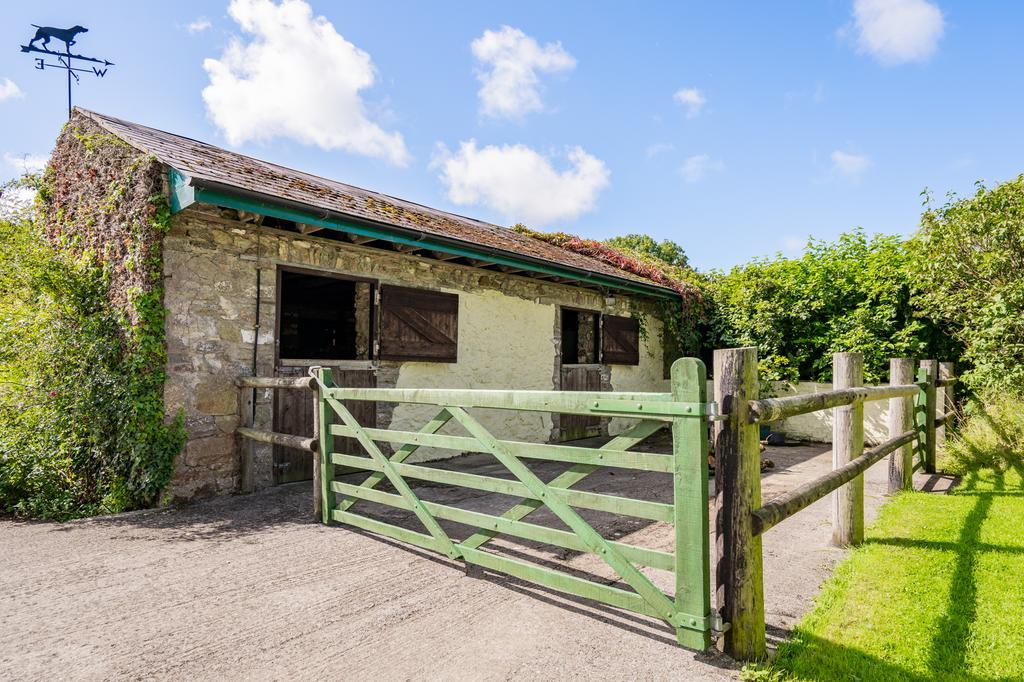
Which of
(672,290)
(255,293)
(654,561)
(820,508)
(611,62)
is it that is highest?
(611,62)

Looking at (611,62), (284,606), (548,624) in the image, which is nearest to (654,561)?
(548,624)

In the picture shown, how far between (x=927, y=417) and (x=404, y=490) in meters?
6.03

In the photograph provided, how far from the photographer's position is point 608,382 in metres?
9.83

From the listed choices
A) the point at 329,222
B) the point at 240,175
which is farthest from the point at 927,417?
the point at 240,175

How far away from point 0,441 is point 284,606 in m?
4.08

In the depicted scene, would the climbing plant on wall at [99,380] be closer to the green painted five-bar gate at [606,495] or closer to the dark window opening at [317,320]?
the green painted five-bar gate at [606,495]

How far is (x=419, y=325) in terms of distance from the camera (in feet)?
22.3

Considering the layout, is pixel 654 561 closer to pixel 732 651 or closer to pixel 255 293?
pixel 732 651

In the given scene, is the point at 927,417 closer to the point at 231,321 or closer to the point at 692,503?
the point at 692,503

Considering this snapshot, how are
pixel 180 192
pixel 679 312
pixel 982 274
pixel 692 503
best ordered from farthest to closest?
1. pixel 679 312
2. pixel 982 274
3. pixel 180 192
4. pixel 692 503

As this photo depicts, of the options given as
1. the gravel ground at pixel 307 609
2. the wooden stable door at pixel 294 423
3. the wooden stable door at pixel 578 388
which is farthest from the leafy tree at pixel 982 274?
the wooden stable door at pixel 294 423

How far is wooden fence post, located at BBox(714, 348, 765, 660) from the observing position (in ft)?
7.23

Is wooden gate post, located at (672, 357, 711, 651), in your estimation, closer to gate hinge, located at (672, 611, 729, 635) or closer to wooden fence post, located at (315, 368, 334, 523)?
gate hinge, located at (672, 611, 729, 635)

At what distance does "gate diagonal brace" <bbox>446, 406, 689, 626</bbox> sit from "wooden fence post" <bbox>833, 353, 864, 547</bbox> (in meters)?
1.98
